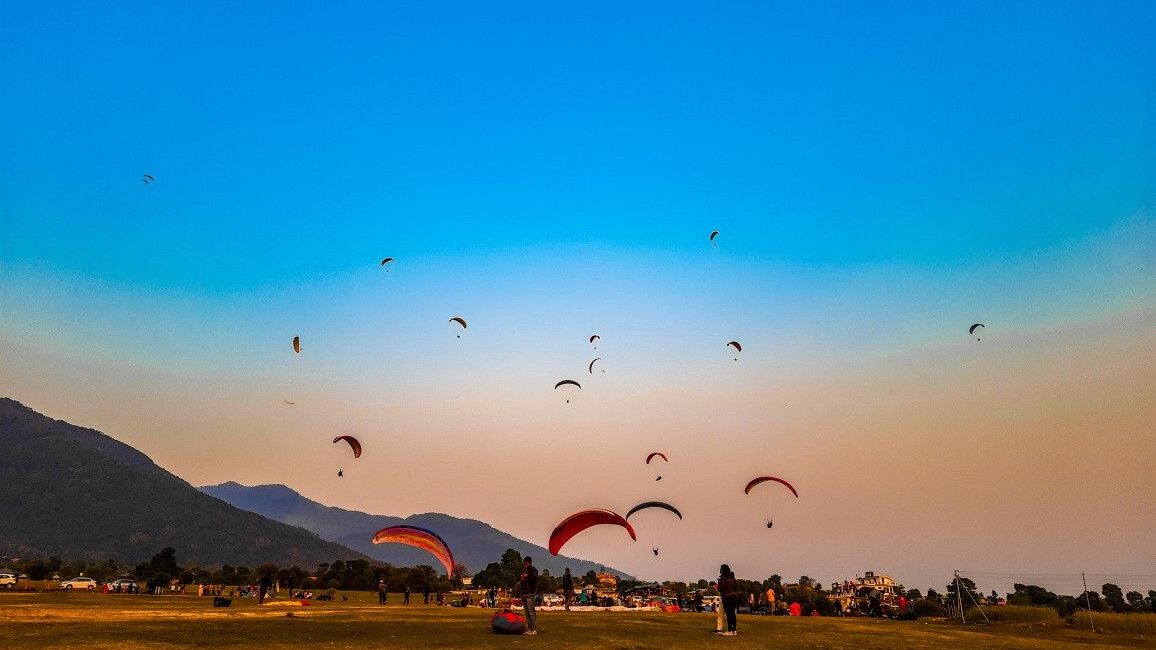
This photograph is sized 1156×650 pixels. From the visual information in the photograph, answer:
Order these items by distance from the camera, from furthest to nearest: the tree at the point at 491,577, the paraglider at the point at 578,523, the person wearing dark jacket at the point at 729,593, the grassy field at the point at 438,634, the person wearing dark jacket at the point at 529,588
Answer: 1. the tree at the point at 491,577
2. the paraglider at the point at 578,523
3. the person wearing dark jacket at the point at 729,593
4. the person wearing dark jacket at the point at 529,588
5. the grassy field at the point at 438,634

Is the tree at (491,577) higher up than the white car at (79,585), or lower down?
higher up

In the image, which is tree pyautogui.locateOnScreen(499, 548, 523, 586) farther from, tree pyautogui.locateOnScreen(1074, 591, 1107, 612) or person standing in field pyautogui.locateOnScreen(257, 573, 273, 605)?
tree pyautogui.locateOnScreen(1074, 591, 1107, 612)

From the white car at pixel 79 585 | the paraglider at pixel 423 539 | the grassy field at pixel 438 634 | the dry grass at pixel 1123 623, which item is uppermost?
the paraglider at pixel 423 539

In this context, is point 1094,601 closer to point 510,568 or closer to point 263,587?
point 263,587

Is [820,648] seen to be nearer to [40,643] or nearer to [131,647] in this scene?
[131,647]

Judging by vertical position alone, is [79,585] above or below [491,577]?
below

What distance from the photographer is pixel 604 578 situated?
115125 mm

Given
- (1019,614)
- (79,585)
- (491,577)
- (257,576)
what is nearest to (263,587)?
(1019,614)

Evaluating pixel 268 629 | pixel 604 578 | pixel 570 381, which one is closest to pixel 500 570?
pixel 604 578

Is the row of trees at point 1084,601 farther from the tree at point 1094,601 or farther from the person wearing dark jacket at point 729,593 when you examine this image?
the person wearing dark jacket at point 729,593

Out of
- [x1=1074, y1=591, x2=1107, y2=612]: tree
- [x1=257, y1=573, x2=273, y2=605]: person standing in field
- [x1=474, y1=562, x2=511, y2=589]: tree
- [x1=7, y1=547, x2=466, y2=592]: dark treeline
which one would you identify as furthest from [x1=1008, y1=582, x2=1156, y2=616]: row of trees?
[x1=474, y1=562, x2=511, y2=589]: tree

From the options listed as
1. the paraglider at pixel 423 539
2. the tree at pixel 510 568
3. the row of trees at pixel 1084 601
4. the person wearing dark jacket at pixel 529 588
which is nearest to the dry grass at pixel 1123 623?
the row of trees at pixel 1084 601

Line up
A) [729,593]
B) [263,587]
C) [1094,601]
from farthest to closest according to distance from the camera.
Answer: [1094,601] < [263,587] < [729,593]

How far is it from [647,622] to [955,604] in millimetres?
19017
